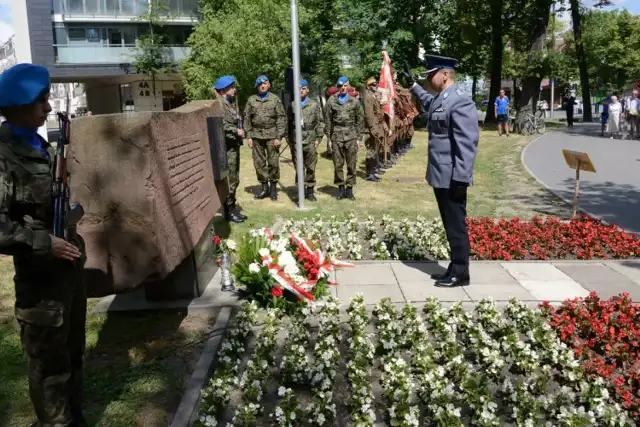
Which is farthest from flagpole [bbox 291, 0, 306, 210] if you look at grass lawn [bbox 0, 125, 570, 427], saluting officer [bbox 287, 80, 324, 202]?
saluting officer [bbox 287, 80, 324, 202]

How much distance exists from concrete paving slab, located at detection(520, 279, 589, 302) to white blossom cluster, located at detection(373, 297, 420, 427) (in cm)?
158

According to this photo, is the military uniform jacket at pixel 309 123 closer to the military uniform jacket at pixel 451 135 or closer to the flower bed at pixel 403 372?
the military uniform jacket at pixel 451 135

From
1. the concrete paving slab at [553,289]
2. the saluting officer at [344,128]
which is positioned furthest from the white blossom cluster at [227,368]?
the saluting officer at [344,128]

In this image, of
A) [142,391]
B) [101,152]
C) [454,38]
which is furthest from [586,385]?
[454,38]

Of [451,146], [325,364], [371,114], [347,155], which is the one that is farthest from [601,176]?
[325,364]

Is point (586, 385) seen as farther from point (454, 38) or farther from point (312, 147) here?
point (454, 38)

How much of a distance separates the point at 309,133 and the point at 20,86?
8.45 metres

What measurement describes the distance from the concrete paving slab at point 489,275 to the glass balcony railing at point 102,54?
31440mm

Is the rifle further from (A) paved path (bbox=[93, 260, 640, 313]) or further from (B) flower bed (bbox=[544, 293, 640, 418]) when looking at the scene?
(B) flower bed (bbox=[544, 293, 640, 418])

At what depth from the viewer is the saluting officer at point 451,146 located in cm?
540

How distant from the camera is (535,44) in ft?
93.1

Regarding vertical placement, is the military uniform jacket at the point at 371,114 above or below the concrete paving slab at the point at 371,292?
above

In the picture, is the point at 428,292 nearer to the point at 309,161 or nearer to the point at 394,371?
the point at 394,371

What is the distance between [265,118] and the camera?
10.3m
